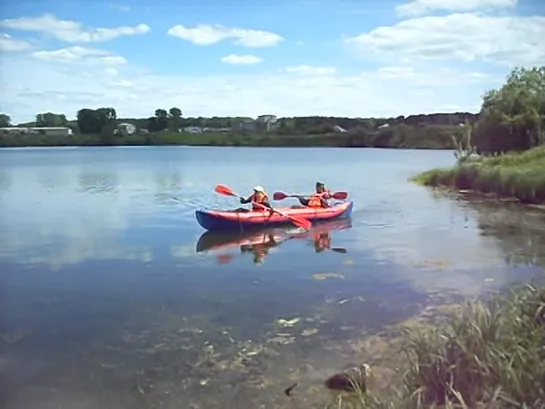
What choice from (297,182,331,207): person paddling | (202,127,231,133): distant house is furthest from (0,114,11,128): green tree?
(297,182,331,207): person paddling

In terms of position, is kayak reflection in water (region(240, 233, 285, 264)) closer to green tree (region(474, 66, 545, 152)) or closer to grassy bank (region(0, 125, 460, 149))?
grassy bank (region(0, 125, 460, 149))

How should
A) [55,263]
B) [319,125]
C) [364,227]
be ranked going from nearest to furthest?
[55,263] → [319,125] → [364,227]

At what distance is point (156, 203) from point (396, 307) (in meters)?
7.25

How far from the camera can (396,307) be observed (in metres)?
4.67

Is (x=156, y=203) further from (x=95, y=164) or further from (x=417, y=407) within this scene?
(x=417, y=407)

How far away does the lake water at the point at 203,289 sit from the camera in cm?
341

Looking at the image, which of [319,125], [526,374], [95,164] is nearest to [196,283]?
[319,125]

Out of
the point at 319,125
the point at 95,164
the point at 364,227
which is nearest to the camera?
the point at 319,125

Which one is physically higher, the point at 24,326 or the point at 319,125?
the point at 319,125

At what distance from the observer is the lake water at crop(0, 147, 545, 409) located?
341cm

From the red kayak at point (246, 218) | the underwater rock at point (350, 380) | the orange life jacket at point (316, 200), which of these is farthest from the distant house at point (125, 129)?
the orange life jacket at point (316, 200)

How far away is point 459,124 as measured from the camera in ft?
23.9

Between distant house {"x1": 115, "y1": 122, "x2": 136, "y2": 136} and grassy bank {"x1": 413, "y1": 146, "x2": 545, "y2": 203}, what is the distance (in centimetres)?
663

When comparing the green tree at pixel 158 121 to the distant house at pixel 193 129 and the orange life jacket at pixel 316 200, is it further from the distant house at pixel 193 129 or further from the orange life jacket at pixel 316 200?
the orange life jacket at pixel 316 200
